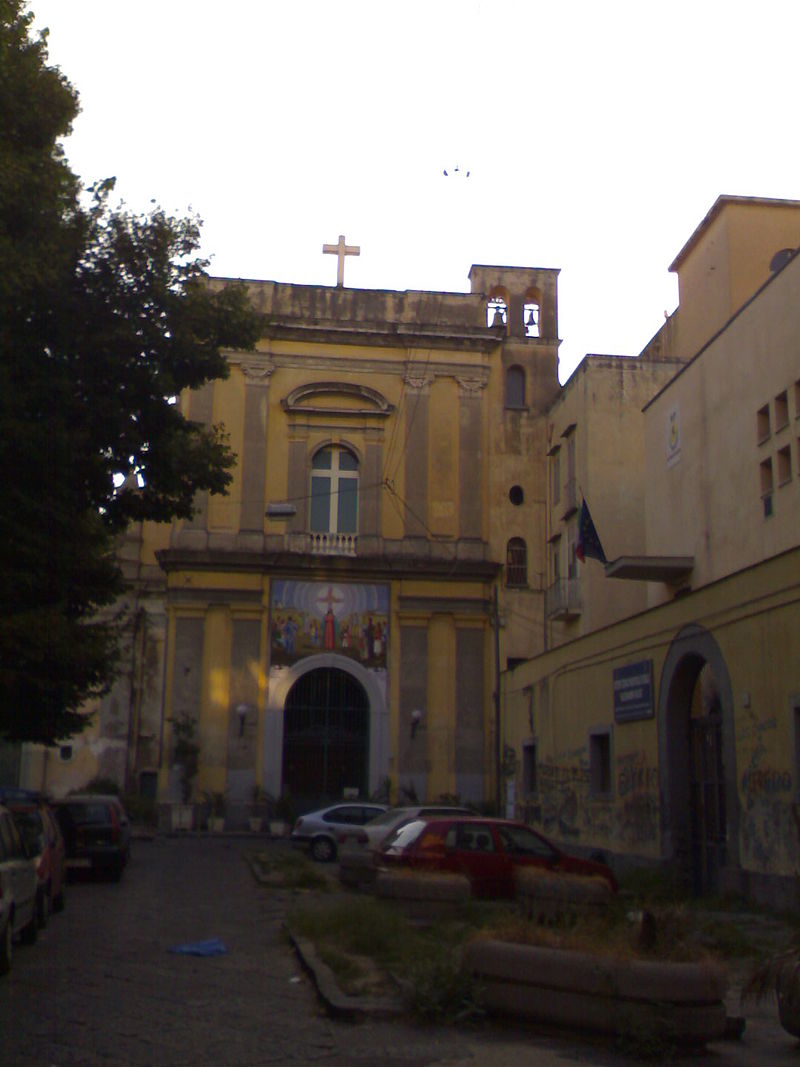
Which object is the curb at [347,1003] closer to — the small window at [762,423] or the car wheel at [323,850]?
the small window at [762,423]

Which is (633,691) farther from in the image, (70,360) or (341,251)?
(341,251)

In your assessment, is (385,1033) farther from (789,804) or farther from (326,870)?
(326,870)

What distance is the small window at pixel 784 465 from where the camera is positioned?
66.7 feet

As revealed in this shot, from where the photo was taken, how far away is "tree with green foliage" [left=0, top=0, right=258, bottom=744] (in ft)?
51.0

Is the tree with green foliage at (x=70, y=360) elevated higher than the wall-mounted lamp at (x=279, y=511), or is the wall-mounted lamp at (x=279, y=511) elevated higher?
the wall-mounted lamp at (x=279, y=511)

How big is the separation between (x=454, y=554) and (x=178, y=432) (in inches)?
767

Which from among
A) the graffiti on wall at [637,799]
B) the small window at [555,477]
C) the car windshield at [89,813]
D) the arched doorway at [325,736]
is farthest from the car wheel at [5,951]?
the small window at [555,477]

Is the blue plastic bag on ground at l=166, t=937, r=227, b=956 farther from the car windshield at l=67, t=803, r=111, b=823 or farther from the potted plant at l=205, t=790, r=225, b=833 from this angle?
the potted plant at l=205, t=790, r=225, b=833

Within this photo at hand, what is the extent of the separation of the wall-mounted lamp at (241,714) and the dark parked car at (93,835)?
13692 mm

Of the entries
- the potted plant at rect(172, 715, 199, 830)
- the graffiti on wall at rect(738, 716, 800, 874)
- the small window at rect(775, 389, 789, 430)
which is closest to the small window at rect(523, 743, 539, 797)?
the potted plant at rect(172, 715, 199, 830)

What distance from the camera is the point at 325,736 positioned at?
3622cm

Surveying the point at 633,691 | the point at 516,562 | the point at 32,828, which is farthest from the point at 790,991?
the point at 516,562

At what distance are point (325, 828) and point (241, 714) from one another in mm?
7726

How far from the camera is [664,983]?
25.3ft
